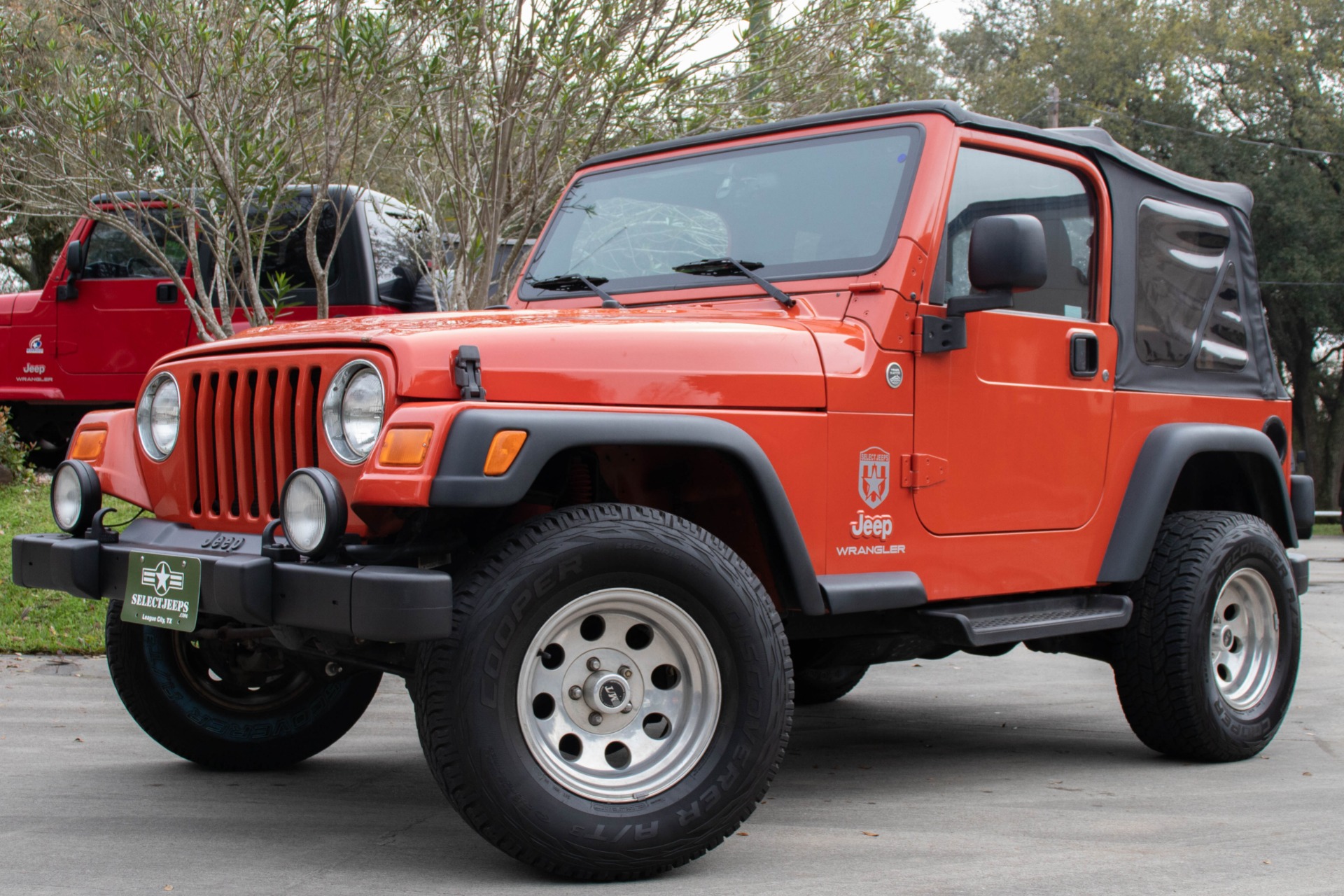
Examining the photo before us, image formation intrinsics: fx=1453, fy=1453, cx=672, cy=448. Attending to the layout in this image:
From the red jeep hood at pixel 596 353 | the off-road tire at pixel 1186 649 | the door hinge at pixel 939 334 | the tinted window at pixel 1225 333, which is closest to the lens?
the red jeep hood at pixel 596 353

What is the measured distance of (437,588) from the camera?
→ 3336 millimetres

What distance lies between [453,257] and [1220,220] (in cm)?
488

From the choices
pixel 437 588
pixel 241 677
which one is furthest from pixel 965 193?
pixel 241 677

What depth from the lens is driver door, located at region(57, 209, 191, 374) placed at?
455 inches

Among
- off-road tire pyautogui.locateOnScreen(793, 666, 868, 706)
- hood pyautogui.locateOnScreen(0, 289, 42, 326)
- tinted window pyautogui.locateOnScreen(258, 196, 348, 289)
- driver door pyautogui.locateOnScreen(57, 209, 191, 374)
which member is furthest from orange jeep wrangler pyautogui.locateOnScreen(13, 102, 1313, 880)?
hood pyautogui.locateOnScreen(0, 289, 42, 326)

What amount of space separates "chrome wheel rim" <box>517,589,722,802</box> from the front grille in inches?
32.9

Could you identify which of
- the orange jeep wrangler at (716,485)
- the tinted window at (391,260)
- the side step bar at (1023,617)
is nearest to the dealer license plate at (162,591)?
the orange jeep wrangler at (716,485)

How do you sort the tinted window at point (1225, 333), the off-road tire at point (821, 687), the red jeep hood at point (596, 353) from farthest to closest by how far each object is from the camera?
the off-road tire at point (821, 687), the tinted window at point (1225, 333), the red jeep hood at point (596, 353)

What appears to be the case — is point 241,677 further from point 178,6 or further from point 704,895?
point 178,6

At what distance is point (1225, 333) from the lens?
588 centimetres

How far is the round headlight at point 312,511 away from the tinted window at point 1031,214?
6.71ft

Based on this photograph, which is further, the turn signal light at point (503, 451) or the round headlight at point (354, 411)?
the round headlight at point (354, 411)

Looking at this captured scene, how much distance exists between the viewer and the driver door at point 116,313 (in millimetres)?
11555

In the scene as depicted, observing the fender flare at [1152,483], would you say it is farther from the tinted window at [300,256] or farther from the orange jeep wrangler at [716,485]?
the tinted window at [300,256]
